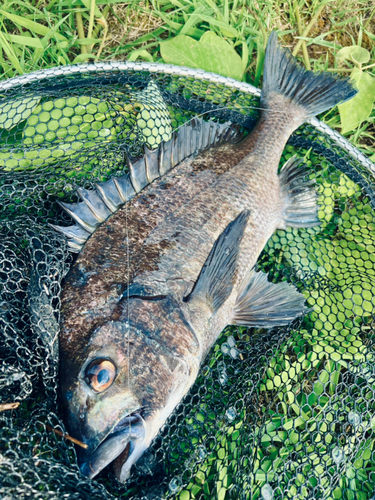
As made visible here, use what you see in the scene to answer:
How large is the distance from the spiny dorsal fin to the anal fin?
597 millimetres

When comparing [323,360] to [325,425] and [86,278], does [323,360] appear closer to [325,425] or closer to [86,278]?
[325,425]

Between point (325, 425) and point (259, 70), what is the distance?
8.80 ft

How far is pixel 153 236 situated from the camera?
2.37 m

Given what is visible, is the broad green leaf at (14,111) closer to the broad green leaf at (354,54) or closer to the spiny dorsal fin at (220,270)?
the spiny dorsal fin at (220,270)

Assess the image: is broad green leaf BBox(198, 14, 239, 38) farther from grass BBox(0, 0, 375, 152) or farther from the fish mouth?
the fish mouth

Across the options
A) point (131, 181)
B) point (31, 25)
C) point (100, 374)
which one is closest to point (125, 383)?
point (100, 374)

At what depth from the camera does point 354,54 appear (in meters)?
3.42

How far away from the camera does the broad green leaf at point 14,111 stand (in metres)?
2.74

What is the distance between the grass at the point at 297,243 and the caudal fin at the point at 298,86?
0.33 metres

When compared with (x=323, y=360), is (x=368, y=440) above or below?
below

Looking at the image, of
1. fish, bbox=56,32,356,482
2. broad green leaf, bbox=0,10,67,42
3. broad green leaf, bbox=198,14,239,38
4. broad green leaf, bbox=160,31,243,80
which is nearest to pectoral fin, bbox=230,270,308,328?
fish, bbox=56,32,356,482

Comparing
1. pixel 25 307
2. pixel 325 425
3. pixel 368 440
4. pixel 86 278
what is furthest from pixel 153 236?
pixel 368 440

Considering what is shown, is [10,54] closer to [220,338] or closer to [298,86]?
[298,86]

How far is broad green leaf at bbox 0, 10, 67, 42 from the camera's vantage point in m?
3.24
